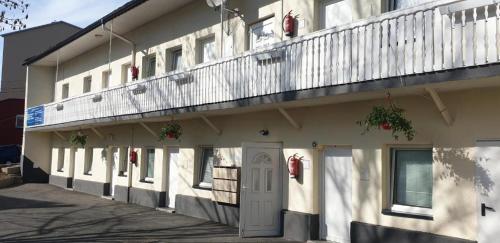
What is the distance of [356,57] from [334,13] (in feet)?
Result: 7.61

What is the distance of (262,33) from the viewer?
42.4 feet

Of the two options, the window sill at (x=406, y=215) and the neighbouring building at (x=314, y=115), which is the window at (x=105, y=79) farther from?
the window sill at (x=406, y=215)

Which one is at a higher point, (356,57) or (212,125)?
(356,57)

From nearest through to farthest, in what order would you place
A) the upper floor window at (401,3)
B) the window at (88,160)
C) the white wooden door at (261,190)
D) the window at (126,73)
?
1. the upper floor window at (401,3)
2. the white wooden door at (261,190)
3. the window at (126,73)
4. the window at (88,160)

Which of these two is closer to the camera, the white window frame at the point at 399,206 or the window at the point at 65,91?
the white window frame at the point at 399,206

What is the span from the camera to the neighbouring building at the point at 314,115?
312 inches

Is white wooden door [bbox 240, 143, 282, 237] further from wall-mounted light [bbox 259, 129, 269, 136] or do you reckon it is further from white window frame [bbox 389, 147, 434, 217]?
white window frame [bbox 389, 147, 434, 217]

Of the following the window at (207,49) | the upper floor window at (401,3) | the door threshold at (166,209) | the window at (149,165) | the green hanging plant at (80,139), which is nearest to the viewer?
the upper floor window at (401,3)

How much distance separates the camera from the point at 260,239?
11375mm

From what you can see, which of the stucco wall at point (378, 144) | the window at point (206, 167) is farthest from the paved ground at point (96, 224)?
Answer: the stucco wall at point (378, 144)

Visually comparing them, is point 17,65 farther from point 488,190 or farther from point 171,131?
point 488,190

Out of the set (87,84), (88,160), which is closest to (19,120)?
(87,84)

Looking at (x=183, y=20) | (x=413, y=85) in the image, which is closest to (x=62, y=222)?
(x=183, y=20)

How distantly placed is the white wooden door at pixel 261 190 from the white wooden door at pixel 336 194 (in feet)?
4.19
